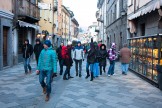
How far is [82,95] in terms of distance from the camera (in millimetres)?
8461

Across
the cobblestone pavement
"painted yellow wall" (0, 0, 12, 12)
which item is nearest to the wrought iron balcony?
"painted yellow wall" (0, 0, 12, 12)

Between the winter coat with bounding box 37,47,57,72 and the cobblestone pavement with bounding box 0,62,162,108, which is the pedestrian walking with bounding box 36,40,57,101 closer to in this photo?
the winter coat with bounding box 37,47,57,72

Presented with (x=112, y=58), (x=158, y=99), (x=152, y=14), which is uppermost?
(x=152, y=14)

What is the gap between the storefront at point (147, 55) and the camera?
10296mm

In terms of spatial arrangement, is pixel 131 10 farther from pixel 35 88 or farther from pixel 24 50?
pixel 35 88

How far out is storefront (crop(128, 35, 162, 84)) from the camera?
1030cm

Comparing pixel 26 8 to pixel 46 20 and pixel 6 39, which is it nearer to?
pixel 6 39

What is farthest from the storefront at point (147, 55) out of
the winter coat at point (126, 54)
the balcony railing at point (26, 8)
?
the balcony railing at point (26, 8)

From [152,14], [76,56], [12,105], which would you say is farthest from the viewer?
[152,14]

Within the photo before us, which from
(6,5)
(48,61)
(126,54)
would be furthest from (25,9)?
(48,61)

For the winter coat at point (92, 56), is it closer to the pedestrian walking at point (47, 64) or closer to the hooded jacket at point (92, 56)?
the hooded jacket at point (92, 56)

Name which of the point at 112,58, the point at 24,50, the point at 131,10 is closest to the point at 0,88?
the point at 24,50

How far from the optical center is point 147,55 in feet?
38.4

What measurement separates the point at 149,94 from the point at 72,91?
2579 mm
